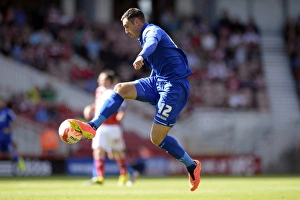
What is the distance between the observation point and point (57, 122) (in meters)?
23.8

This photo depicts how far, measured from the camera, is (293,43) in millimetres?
31984

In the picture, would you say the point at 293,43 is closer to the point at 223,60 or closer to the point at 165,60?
the point at 223,60

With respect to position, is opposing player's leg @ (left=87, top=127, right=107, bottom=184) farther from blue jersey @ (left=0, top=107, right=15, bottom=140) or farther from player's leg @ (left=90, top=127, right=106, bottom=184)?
blue jersey @ (left=0, top=107, right=15, bottom=140)

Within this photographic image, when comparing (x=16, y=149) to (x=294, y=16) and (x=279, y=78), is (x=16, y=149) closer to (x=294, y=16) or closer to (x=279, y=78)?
(x=279, y=78)

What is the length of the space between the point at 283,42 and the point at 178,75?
23.3m

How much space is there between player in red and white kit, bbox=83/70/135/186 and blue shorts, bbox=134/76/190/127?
449 centimetres

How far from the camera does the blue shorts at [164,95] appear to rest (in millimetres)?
10624

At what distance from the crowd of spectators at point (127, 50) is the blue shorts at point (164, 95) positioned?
538 inches

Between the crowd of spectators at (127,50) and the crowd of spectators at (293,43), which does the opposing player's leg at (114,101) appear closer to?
the crowd of spectators at (127,50)

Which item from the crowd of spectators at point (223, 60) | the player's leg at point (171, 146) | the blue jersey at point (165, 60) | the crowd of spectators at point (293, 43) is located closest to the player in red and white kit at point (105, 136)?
the player's leg at point (171, 146)

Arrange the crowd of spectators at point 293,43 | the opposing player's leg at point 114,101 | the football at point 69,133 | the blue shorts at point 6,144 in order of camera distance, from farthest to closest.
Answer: the crowd of spectators at point 293,43
the blue shorts at point 6,144
the opposing player's leg at point 114,101
the football at point 69,133

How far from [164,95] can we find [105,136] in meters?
6.18

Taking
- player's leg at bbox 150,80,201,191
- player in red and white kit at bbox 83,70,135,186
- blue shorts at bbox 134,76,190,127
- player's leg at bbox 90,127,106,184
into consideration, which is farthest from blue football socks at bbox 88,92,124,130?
player's leg at bbox 90,127,106,184

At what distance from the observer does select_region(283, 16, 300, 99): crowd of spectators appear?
31.1 metres
